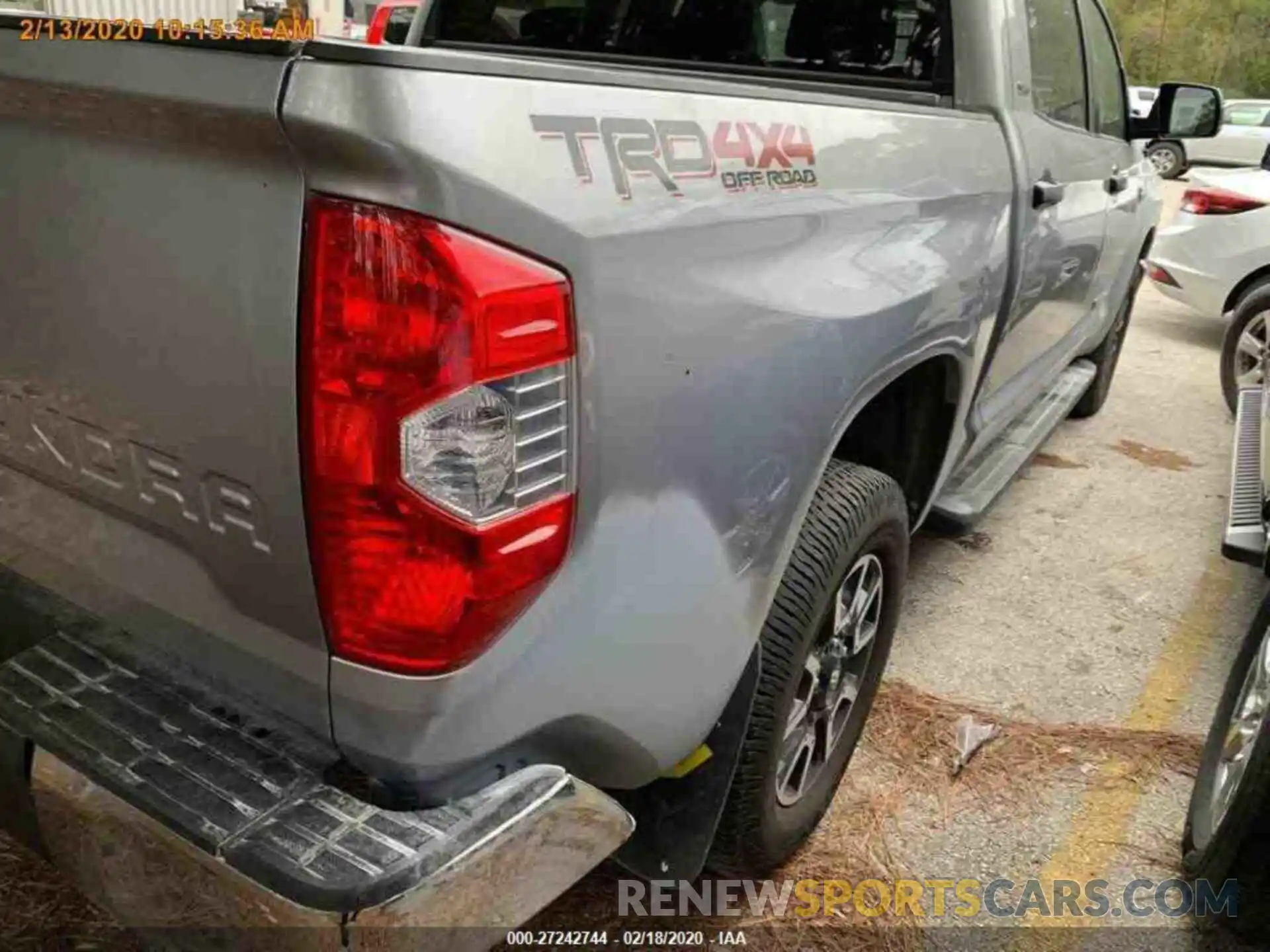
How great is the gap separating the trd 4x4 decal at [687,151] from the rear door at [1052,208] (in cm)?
131

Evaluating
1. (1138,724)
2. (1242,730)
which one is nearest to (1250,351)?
(1138,724)

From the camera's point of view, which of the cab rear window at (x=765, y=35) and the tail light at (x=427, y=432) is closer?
the tail light at (x=427, y=432)

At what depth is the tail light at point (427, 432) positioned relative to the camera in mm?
1145

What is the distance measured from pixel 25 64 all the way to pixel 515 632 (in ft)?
3.12

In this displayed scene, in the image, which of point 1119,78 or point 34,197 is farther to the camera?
point 1119,78

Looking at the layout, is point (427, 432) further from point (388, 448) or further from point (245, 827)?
point (245, 827)

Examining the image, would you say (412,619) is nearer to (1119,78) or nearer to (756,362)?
(756,362)

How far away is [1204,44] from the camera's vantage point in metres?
27.1

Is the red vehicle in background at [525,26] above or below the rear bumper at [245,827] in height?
above

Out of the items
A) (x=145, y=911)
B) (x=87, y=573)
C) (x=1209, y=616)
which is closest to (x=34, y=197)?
(x=87, y=573)

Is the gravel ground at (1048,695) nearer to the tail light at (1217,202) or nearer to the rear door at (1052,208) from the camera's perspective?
the rear door at (1052,208)

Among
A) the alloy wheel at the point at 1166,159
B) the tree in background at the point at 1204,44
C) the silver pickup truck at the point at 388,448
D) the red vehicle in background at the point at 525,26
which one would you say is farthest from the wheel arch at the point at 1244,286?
the tree in background at the point at 1204,44

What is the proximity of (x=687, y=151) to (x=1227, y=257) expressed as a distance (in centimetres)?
605

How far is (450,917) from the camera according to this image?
1260 mm
